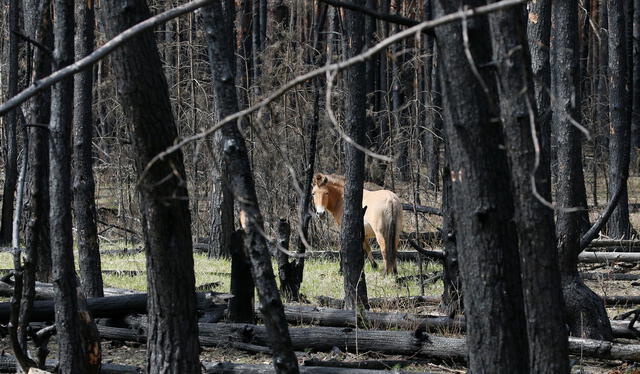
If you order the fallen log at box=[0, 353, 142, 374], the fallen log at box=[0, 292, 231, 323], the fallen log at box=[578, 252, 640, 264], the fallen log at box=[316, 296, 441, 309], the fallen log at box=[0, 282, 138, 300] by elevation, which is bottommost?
the fallen log at box=[0, 353, 142, 374]

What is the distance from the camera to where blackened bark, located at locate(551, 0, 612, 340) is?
9078 millimetres

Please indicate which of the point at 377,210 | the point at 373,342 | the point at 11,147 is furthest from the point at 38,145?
the point at 11,147

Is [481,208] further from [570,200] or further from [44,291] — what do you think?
[44,291]

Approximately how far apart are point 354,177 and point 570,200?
10.4ft

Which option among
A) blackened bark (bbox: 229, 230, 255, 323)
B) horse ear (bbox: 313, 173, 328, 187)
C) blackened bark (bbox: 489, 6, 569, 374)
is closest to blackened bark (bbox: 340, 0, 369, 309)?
blackened bark (bbox: 229, 230, 255, 323)

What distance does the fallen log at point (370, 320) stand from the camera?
9.81m

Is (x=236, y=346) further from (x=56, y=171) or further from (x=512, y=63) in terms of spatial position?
(x=512, y=63)

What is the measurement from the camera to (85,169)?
9.78m

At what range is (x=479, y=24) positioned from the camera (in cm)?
546

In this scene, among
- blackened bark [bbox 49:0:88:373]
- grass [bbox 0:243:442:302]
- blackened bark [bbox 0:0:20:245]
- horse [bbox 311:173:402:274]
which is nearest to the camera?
blackened bark [bbox 49:0:88:373]

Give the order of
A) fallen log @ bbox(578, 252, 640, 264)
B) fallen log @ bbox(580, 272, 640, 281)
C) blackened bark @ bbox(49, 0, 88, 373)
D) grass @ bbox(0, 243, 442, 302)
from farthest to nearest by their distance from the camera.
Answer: fallen log @ bbox(578, 252, 640, 264) < fallen log @ bbox(580, 272, 640, 281) < grass @ bbox(0, 243, 442, 302) < blackened bark @ bbox(49, 0, 88, 373)

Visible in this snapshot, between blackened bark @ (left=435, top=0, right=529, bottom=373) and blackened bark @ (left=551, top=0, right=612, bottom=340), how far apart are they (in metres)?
3.07

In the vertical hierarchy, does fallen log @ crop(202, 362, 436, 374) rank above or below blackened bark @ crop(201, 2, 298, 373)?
below

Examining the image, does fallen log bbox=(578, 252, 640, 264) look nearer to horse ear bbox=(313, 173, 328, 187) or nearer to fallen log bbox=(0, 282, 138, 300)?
horse ear bbox=(313, 173, 328, 187)
